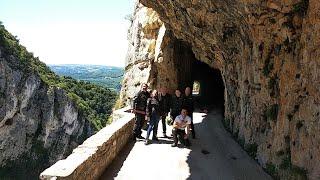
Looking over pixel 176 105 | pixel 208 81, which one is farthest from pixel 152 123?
pixel 208 81

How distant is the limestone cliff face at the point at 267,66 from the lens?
895cm

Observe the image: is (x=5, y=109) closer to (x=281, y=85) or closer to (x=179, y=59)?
(x=179, y=59)

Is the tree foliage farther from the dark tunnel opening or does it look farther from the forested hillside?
the dark tunnel opening

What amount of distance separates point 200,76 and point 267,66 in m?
23.4

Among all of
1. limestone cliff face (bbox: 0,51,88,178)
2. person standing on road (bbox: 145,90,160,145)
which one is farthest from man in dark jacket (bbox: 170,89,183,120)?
limestone cliff face (bbox: 0,51,88,178)

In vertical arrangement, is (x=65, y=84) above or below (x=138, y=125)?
below

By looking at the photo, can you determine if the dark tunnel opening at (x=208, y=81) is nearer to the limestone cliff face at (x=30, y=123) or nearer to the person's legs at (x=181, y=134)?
the person's legs at (x=181, y=134)

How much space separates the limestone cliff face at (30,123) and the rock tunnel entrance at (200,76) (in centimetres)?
4396

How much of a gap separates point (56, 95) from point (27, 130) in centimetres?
1074

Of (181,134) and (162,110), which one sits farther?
(162,110)

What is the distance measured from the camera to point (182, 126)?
13.6 m

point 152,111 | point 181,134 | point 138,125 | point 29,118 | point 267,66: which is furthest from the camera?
point 29,118

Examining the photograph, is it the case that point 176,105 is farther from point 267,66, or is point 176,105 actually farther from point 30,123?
point 30,123


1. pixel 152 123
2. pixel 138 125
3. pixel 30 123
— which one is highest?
pixel 152 123
